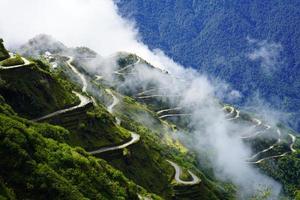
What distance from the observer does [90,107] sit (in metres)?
106

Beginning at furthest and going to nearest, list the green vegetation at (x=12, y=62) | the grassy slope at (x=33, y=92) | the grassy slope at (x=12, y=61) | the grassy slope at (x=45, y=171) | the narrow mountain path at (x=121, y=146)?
the narrow mountain path at (x=121, y=146) < the grassy slope at (x=12, y=61) < the green vegetation at (x=12, y=62) < the grassy slope at (x=33, y=92) < the grassy slope at (x=45, y=171)

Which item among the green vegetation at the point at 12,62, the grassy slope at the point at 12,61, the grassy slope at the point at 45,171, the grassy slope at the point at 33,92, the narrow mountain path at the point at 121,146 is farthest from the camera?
the narrow mountain path at the point at 121,146

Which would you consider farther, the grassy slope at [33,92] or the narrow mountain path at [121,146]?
the narrow mountain path at [121,146]

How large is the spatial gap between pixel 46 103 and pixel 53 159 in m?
37.1

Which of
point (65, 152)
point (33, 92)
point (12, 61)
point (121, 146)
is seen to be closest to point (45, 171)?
point (65, 152)

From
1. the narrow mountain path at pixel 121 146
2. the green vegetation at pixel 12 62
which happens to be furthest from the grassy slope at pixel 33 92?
the narrow mountain path at pixel 121 146

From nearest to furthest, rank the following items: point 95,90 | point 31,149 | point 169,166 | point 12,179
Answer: point 12,179, point 31,149, point 169,166, point 95,90

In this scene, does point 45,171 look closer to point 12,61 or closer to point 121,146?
point 12,61

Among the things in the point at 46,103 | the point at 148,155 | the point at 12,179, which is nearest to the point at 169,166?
the point at 148,155

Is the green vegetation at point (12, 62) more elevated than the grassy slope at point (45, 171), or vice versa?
the green vegetation at point (12, 62)

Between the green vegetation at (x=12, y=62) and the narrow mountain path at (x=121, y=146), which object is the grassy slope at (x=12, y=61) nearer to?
the green vegetation at (x=12, y=62)

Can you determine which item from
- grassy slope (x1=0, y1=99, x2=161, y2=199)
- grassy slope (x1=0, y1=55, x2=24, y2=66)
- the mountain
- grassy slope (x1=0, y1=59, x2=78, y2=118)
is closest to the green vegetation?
grassy slope (x1=0, y1=55, x2=24, y2=66)

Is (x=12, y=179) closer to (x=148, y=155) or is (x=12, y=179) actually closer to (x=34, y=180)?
(x=34, y=180)

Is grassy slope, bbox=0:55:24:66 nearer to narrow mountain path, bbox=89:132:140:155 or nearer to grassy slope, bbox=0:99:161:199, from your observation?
narrow mountain path, bbox=89:132:140:155
